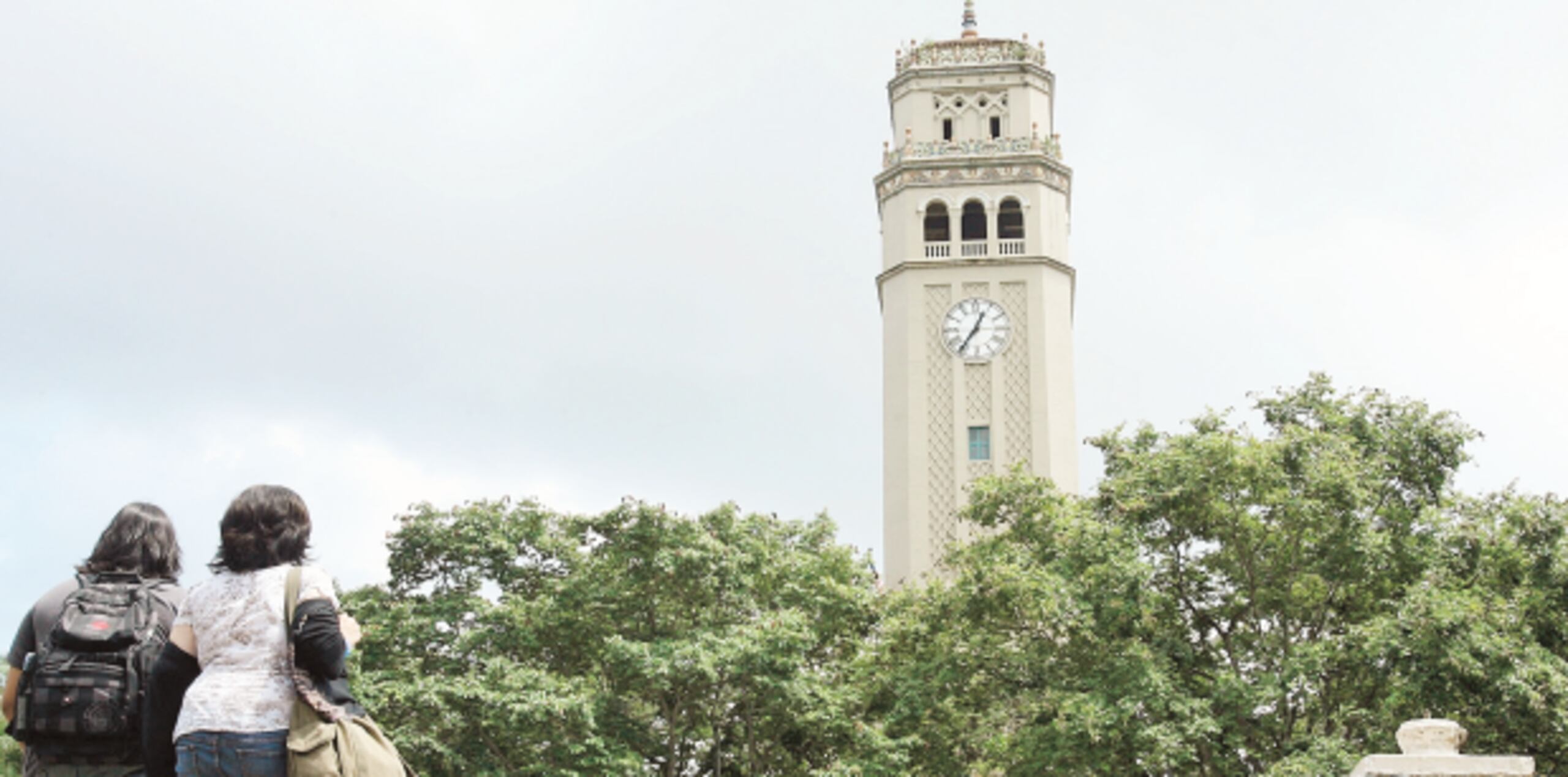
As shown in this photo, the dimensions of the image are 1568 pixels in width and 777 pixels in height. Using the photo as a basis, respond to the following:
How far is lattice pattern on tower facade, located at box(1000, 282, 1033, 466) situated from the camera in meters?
41.5

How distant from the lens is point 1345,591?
2367cm

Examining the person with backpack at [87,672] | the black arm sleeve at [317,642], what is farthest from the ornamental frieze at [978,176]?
the black arm sleeve at [317,642]

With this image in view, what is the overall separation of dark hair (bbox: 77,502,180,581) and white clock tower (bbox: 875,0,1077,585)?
34083mm

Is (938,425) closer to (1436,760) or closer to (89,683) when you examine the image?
(1436,760)

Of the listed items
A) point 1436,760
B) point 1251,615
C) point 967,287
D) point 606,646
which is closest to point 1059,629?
point 1251,615

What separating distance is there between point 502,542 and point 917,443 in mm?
17965

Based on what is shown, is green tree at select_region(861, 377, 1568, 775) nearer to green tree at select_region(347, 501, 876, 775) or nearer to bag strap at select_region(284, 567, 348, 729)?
green tree at select_region(347, 501, 876, 775)

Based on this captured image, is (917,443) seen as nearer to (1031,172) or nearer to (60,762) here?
(1031,172)

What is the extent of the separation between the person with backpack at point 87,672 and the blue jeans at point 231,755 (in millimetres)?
707

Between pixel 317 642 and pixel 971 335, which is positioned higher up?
pixel 971 335

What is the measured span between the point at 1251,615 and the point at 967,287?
21035 mm

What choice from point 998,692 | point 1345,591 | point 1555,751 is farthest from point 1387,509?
point 998,692

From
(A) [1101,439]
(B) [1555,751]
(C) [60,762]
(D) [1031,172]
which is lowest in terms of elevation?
(B) [1555,751]

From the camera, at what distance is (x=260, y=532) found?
5738 mm
